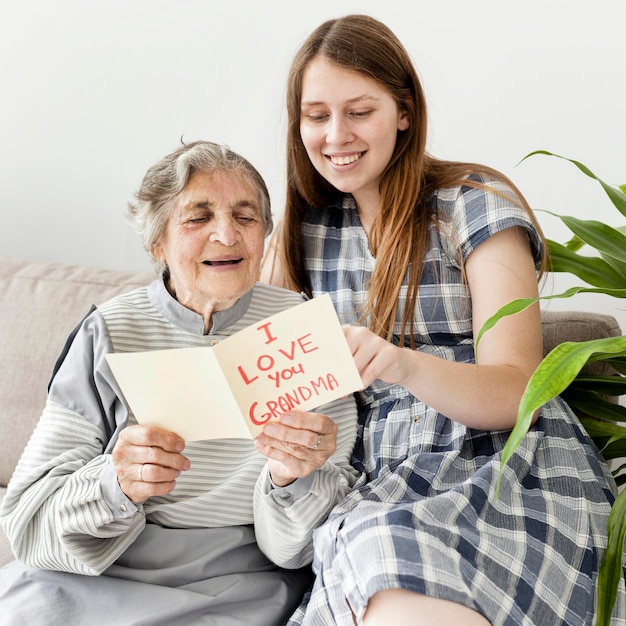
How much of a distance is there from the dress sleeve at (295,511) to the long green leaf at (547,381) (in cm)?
36

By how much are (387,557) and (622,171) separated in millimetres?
1317

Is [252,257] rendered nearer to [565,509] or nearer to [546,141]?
[565,509]

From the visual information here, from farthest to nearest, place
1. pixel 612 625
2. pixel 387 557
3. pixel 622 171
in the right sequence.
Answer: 1. pixel 622 171
2. pixel 612 625
3. pixel 387 557

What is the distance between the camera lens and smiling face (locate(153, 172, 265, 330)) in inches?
52.4

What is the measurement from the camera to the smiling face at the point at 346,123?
1476 millimetres

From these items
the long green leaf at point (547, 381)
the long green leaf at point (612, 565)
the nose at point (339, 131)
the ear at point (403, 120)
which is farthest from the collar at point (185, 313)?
the long green leaf at point (612, 565)

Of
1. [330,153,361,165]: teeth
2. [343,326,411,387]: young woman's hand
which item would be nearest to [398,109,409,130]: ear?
[330,153,361,165]: teeth

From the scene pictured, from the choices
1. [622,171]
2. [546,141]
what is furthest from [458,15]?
[622,171]

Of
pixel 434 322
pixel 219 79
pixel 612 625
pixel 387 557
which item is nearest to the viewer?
pixel 387 557

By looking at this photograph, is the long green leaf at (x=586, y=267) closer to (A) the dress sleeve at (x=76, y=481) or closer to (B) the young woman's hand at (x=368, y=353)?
(B) the young woman's hand at (x=368, y=353)

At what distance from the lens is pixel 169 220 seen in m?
1.35

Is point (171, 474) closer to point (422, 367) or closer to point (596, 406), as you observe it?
point (422, 367)

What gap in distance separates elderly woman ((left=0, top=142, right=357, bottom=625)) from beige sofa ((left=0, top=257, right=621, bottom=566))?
18.1 inches

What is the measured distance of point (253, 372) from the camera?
1090 millimetres
